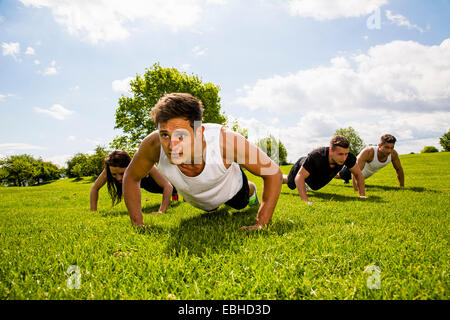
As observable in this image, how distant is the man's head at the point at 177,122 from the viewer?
2.89 m

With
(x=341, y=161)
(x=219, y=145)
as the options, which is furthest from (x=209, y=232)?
(x=341, y=161)

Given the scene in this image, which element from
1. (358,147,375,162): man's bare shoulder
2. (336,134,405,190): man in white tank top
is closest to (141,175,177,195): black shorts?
(336,134,405,190): man in white tank top

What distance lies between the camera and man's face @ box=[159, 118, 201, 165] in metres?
2.91

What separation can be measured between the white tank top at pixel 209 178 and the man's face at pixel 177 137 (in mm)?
279

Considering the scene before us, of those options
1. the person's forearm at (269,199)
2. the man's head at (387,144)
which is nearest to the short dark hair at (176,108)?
the person's forearm at (269,199)

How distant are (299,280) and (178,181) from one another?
7.53 ft

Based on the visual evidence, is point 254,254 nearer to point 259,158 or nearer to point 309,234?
point 309,234

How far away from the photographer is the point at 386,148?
8.81 meters

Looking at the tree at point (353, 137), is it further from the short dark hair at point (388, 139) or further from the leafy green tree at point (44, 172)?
the leafy green tree at point (44, 172)

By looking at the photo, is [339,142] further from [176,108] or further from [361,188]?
[176,108]

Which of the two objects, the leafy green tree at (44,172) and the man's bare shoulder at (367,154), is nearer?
the man's bare shoulder at (367,154)

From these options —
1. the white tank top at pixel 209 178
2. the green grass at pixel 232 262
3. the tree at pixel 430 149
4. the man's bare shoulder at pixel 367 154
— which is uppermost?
the tree at pixel 430 149

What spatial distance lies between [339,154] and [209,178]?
192 inches

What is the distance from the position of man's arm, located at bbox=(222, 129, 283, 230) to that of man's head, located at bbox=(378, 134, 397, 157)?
7926mm
